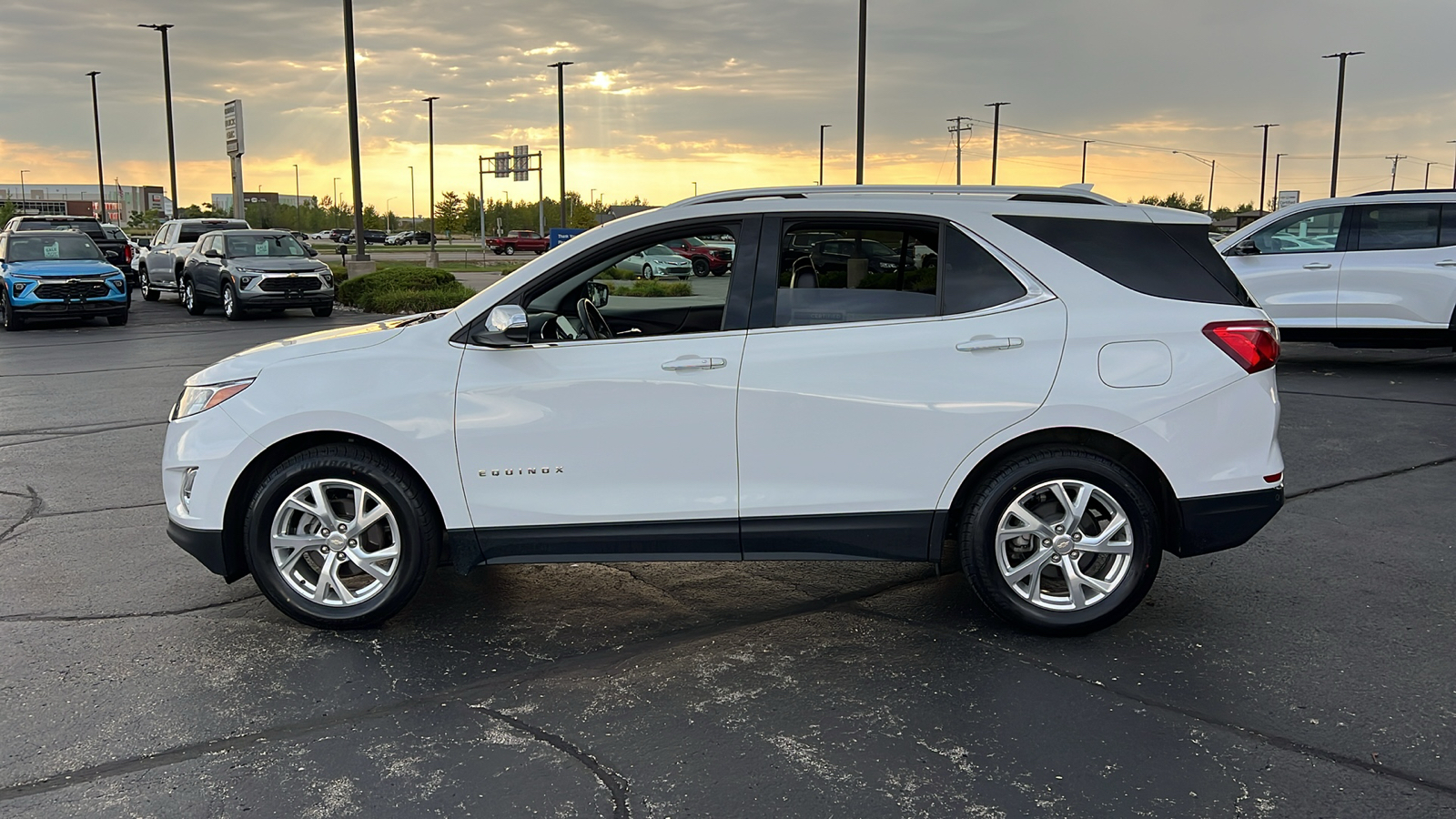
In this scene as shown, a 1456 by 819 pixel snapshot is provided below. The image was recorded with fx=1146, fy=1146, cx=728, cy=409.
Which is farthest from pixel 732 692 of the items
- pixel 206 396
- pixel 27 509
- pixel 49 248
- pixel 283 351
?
pixel 49 248

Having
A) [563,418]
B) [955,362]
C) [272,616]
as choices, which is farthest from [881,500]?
[272,616]

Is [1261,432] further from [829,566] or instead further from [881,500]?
[829,566]

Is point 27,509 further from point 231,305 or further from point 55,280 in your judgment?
point 231,305

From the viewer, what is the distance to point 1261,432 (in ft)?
15.1

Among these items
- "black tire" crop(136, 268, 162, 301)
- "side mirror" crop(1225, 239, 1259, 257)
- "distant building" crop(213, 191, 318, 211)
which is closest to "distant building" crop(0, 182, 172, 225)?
"distant building" crop(213, 191, 318, 211)

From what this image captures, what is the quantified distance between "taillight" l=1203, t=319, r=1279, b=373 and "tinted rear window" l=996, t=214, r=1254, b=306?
129 millimetres

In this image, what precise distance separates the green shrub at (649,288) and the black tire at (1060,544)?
1.59 m

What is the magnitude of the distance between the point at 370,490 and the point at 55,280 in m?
18.9

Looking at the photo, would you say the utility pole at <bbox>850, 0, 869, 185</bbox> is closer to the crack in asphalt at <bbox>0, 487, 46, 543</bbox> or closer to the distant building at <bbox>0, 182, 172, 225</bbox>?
the crack in asphalt at <bbox>0, 487, 46, 543</bbox>

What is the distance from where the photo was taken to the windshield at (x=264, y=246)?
74.7ft

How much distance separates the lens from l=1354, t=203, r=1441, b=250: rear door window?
500 inches

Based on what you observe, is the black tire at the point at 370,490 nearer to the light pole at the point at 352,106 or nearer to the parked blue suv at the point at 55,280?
the parked blue suv at the point at 55,280

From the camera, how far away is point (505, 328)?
4.53 meters

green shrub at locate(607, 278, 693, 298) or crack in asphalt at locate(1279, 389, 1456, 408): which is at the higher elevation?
green shrub at locate(607, 278, 693, 298)
